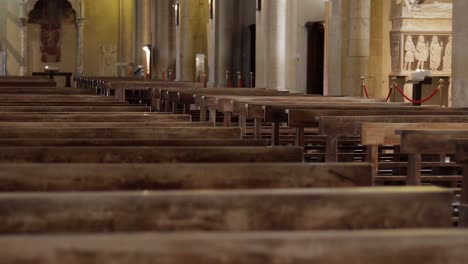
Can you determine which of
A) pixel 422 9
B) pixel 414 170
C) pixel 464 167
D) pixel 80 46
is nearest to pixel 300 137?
pixel 414 170

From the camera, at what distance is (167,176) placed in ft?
11.0

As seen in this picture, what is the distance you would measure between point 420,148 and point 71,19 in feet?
112

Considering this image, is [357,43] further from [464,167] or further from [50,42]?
[50,42]

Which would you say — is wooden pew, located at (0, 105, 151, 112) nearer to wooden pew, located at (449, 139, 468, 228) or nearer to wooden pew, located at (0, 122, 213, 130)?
wooden pew, located at (0, 122, 213, 130)

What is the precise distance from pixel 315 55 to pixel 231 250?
68.5 feet

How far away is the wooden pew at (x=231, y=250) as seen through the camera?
2006 mm

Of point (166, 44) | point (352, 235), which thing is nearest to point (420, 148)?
point (352, 235)

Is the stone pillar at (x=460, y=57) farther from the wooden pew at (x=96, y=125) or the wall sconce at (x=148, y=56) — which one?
the wall sconce at (x=148, y=56)

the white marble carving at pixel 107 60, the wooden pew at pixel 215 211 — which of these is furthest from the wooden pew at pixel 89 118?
the white marble carving at pixel 107 60

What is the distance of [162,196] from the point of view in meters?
2.59

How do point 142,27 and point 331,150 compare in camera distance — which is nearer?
point 331,150

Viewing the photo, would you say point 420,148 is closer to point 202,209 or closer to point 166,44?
point 202,209

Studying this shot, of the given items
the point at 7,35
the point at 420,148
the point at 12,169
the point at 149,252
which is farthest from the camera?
the point at 7,35

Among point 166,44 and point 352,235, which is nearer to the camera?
point 352,235
